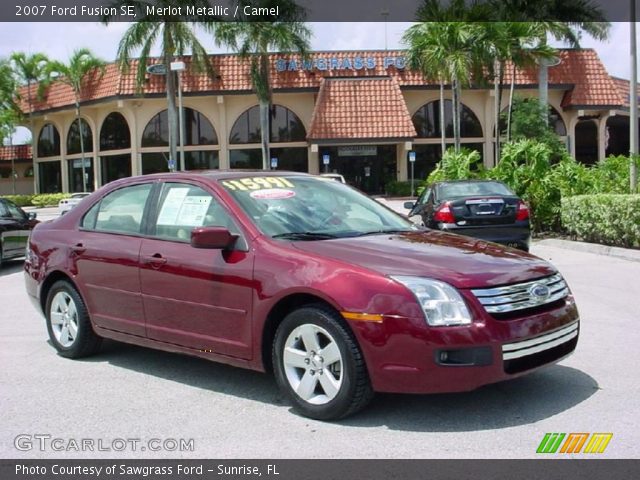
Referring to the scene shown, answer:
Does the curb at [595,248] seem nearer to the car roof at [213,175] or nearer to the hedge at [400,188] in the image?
the car roof at [213,175]

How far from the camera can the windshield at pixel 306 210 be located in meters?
5.27

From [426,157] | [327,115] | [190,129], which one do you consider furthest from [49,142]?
[426,157]

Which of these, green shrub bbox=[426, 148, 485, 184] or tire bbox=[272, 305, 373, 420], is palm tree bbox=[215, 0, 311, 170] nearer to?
green shrub bbox=[426, 148, 485, 184]

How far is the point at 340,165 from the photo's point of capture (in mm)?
42062

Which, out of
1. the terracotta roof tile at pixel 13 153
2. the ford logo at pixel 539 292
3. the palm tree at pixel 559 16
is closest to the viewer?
the ford logo at pixel 539 292

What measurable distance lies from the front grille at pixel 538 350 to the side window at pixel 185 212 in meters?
2.16

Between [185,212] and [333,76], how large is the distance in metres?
35.7

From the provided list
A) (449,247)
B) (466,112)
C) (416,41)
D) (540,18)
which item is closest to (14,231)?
(449,247)

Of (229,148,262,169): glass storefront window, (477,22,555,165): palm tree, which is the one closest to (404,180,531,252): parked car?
(477,22,555,165): palm tree

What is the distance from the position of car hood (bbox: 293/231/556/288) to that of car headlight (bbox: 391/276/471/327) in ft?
0.19

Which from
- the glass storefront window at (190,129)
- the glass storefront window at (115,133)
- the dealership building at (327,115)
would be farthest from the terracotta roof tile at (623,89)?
the glass storefront window at (115,133)

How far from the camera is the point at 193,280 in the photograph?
526cm

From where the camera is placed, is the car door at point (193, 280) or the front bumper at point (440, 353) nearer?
the front bumper at point (440, 353)

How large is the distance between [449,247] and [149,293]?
233 centimetres
